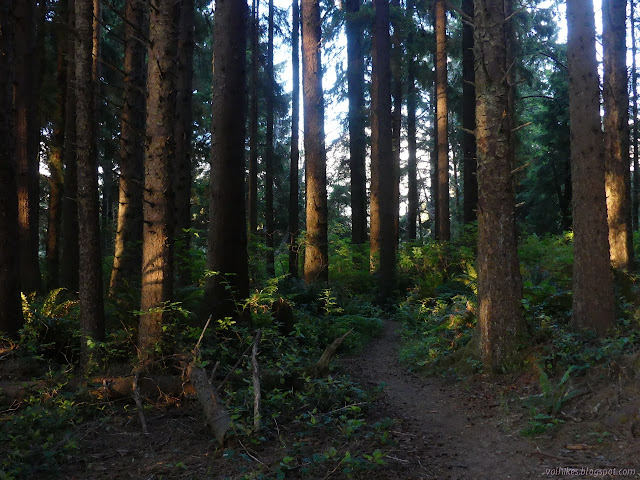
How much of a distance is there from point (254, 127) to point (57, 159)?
8.33 meters

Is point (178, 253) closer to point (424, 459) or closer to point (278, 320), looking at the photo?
point (278, 320)

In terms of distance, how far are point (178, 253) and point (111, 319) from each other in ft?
6.56

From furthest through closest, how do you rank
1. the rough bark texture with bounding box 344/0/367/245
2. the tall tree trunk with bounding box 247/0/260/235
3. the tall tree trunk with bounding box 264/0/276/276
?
the tall tree trunk with bounding box 264/0/276/276, the tall tree trunk with bounding box 247/0/260/235, the rough bark texture with bounding box 344/0/367/245

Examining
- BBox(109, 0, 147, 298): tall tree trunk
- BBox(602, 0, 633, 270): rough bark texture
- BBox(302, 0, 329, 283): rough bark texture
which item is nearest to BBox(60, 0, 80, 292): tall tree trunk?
BBox(109, 0, 147, 298): tall tree trunk

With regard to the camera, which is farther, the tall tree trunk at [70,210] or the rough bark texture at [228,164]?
the tall tree trunk at [70,210]

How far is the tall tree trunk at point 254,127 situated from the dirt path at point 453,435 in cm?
1312

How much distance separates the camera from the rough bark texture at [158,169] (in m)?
6.17

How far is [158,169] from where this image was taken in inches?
245

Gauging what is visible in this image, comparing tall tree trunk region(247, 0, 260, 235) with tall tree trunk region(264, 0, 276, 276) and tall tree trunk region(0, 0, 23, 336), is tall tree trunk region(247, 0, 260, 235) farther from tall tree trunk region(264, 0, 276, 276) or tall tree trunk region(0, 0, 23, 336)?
tall tree trunk region(0, 0, 23, 336)

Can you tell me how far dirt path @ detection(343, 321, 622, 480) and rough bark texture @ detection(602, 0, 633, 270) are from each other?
21.5 feet

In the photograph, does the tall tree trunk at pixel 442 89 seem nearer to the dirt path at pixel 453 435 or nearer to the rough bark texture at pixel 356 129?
the rough bark texture at pixel 356 129

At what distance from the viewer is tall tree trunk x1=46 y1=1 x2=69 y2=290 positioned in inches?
549

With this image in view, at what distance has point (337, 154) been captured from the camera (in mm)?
32875

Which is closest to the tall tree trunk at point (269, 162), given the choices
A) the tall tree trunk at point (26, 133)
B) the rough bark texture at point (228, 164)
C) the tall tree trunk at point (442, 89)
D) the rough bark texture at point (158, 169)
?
the tall tree trunk at point (442, 89)
